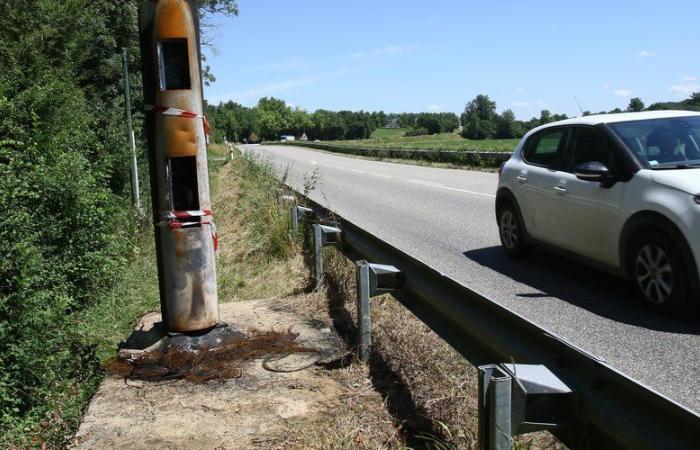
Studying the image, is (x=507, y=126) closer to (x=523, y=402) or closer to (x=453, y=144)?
(x=453, y=144)

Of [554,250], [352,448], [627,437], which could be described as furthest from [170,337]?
[554,250]

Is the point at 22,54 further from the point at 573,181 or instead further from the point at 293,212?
the point at 573,181

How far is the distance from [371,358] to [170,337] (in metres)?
1.56

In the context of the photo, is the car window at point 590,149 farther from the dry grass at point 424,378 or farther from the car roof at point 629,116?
the dry grass at point 424,378

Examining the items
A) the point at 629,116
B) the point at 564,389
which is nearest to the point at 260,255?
the point at 629,116

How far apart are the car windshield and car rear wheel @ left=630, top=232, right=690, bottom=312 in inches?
31.0

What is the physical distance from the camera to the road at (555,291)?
4621 mm

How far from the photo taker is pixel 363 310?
172 inches

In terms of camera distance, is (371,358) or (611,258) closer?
(371,358)

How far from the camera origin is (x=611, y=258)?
6285 millimetres

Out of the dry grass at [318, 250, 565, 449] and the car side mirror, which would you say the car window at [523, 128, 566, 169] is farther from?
the dry grass at [318, 250, 565, 449]

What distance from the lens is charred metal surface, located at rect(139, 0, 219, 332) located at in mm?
4980

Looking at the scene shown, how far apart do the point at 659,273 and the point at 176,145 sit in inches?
160

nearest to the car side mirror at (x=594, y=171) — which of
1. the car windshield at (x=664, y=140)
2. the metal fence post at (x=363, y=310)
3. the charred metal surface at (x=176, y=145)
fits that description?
the car windshield at (x=664, y=140)
